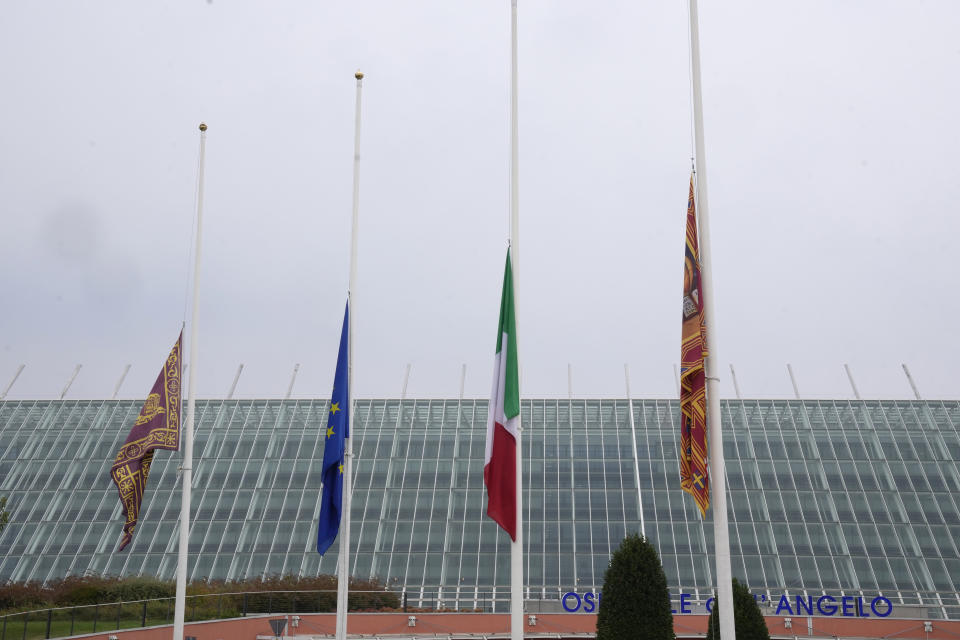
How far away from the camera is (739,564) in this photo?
131 ft

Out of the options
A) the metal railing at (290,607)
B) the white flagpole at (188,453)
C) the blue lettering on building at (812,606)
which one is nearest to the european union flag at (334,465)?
the white flagpole at (188,453)

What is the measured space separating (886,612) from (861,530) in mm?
9918

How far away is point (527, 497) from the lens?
4438 cm

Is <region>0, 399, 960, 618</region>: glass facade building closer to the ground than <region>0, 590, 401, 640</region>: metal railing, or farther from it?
farther from it

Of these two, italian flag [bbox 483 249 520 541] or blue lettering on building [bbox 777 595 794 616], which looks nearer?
italian flag [bbox 483 249 520 541]

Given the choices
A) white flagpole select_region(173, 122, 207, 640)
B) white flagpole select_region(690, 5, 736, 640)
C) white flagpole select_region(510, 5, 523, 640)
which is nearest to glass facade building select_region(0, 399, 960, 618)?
white flagpole select_region(173, 122, 207, 640)

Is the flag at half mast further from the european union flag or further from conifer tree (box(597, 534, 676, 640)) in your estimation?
the european union flag

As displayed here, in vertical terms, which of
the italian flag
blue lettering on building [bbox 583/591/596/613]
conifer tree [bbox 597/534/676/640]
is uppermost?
blue lettering on building [bbox 583/591/596/613]

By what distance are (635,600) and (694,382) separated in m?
4.34

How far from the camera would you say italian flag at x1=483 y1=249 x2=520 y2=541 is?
16.7 metres

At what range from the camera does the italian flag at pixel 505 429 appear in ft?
54.7

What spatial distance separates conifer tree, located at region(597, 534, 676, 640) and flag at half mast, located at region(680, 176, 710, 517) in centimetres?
238

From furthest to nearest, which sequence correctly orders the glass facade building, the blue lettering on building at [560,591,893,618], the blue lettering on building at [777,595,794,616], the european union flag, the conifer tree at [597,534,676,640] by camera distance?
the glass facade building, the blue lettering on building at [560,591,893,618], the blue lettering on building at [777,595,794,616], the european union flag, the conifer tree at [597,534,676,640]

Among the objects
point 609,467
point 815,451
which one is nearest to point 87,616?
point 609,467
